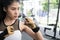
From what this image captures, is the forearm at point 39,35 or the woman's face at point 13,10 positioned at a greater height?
the woman's face at point 13,10

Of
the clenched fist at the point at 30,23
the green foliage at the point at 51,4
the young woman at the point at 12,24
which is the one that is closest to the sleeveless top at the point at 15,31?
the young woman at the point at 12,24

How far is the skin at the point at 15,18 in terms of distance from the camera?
1305 mm

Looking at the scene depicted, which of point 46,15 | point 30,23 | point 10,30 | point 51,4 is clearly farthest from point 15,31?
point 51,4

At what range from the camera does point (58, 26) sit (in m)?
1.46

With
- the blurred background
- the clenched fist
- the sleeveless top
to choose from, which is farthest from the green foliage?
the sleeveless top

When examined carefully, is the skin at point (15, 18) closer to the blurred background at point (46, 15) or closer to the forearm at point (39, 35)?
the forearm at point (39, 35)

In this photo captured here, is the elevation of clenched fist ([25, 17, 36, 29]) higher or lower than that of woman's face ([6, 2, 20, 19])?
lower

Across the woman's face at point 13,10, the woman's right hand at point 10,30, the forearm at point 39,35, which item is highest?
the woman's face at point 13,10

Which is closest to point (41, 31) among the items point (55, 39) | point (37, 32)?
point (37, 32)

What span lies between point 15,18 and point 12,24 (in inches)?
2.9

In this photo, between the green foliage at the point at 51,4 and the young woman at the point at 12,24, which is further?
the green foliage at the point at 51,4

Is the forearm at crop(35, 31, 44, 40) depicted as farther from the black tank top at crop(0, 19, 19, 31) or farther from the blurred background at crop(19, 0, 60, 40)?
the black tank top at crop(0, 19, 19, 31)

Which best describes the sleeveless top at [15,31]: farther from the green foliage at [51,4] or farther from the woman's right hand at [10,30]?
the green foliage at [51,4]

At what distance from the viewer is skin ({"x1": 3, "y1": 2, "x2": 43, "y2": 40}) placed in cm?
131
